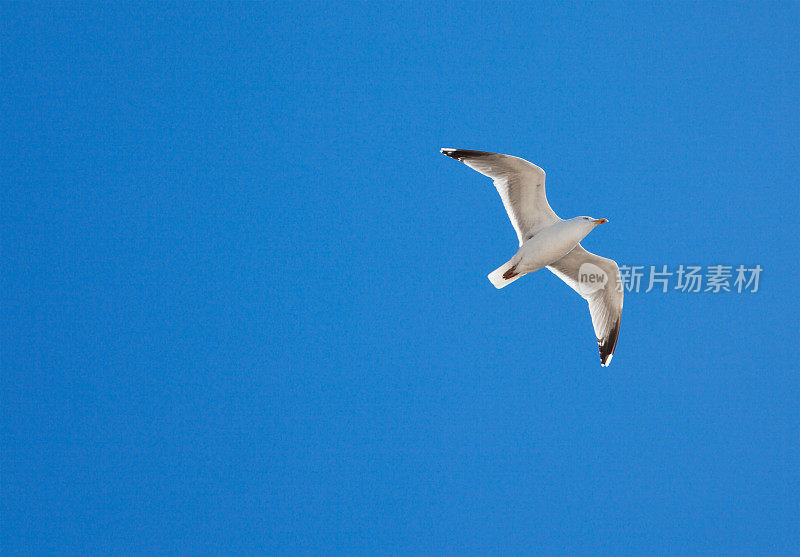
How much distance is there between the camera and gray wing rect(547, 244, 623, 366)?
10.8 m

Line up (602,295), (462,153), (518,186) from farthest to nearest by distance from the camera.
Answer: (602,295), (518,186), (462,153)

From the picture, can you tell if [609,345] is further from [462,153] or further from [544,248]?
[462,153]

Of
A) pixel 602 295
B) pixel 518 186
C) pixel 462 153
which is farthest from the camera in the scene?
pixel 602 295

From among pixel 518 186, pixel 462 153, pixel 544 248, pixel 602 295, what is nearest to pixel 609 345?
pixel 602 295

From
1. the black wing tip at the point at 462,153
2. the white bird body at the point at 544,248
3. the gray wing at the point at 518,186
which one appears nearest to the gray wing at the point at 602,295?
the white bird body at the point at 544,248

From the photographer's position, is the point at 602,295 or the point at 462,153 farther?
the point at 602,295

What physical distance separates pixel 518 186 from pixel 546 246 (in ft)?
1.77

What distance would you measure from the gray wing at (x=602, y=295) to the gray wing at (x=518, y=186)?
18.8 inches

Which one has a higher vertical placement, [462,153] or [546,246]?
[462,153]

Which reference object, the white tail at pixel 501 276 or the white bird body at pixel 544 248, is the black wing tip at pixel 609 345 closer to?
the white bird body at pixel 544 248

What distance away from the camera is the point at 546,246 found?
1029 cm

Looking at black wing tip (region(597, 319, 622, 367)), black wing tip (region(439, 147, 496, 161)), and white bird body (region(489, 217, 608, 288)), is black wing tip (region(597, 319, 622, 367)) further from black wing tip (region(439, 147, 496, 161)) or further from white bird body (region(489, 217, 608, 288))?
black wing tip (region(439, 147, 496, 161))

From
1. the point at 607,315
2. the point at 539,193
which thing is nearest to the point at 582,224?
the point at 539,193

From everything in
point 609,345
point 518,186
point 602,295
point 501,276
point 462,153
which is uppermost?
point 462,153
